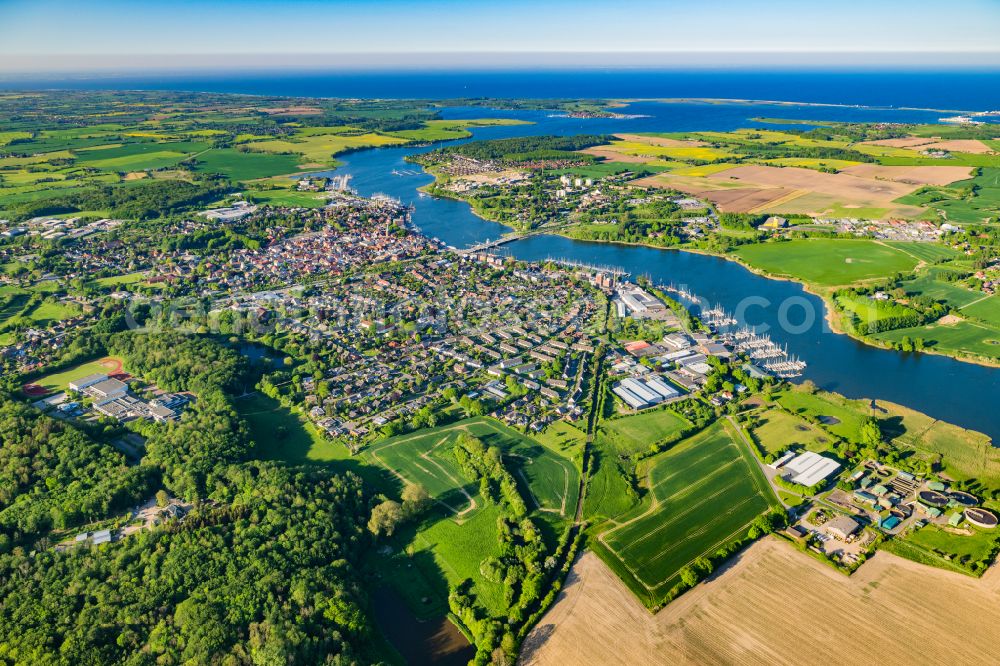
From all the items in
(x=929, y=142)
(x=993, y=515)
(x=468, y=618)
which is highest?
(x=929, y=142)

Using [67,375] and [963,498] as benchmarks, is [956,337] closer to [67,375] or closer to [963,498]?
[963,498]

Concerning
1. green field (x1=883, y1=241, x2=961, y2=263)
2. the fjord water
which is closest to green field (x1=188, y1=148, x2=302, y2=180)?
the fjord water

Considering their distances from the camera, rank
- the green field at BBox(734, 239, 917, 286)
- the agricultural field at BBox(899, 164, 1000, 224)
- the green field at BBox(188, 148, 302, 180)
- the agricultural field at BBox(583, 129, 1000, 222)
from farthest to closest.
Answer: the green field at BBox(188, 148, 302, 180)
the agricultural field at BBox(583, 129, 1000, 222)
the agricultural field at BBox(899, 164, 1000, 224)
the green field at BBox(734, 239, 917, 286)

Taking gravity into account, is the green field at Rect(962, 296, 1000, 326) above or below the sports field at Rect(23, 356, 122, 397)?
above

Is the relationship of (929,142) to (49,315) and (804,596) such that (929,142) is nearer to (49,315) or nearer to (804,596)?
(804,596)

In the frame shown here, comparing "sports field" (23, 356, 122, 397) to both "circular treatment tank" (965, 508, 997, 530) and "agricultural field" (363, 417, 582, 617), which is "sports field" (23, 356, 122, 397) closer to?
"agricultural field" (363, 417, 582, 617)

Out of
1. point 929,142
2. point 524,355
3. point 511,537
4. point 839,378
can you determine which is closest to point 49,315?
point 524,355

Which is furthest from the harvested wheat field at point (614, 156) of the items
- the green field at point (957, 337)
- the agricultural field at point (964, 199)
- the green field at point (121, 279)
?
the green field at point (121, 279)
